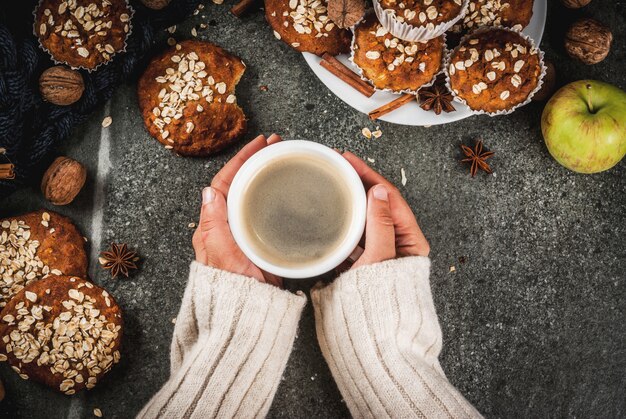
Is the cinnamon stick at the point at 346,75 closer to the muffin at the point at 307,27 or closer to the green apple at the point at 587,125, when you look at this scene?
the muffin at the point at 307,27

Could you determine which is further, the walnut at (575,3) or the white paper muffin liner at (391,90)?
the walnut at (575,3)

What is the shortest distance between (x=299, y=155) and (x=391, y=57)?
364 mm

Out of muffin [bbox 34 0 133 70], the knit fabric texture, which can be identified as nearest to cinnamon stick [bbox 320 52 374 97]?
the knit fabric texture

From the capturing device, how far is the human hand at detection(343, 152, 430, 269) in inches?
Answer: 48.8

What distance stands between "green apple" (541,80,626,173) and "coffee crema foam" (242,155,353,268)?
63cm

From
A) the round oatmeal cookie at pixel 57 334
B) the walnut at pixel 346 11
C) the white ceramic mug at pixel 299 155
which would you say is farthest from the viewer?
the round oatmeal cookie at pixel 57 334

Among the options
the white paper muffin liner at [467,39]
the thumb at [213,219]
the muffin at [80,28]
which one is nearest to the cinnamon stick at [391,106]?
the white paper muffin liner at [467,39]

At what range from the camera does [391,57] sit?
53.4 inches

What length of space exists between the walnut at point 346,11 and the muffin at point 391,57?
0.13 feet

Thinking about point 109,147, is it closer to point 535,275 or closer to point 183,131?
point 183,131

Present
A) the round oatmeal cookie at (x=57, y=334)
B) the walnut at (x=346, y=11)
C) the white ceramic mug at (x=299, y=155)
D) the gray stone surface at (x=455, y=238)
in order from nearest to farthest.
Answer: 1. the white ceramic mug at (x=299, y=155)
2. the walnut at (x=346, y=11)
3. the round oatmeal cookie at (x=57, y=334)
4. the gray stone surface at (x=455, y=238)

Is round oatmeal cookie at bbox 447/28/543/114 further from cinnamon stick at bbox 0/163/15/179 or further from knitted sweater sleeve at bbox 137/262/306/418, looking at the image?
cinnamon stick at bbox 0/163/15/179

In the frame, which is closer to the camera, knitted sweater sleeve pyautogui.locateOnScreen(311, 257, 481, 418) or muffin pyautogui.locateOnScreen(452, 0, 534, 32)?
knitted sweater sleeve pyautogui.locateOnScreen(311, 257, 481, 418)

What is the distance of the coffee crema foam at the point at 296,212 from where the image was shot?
127 centimetres
